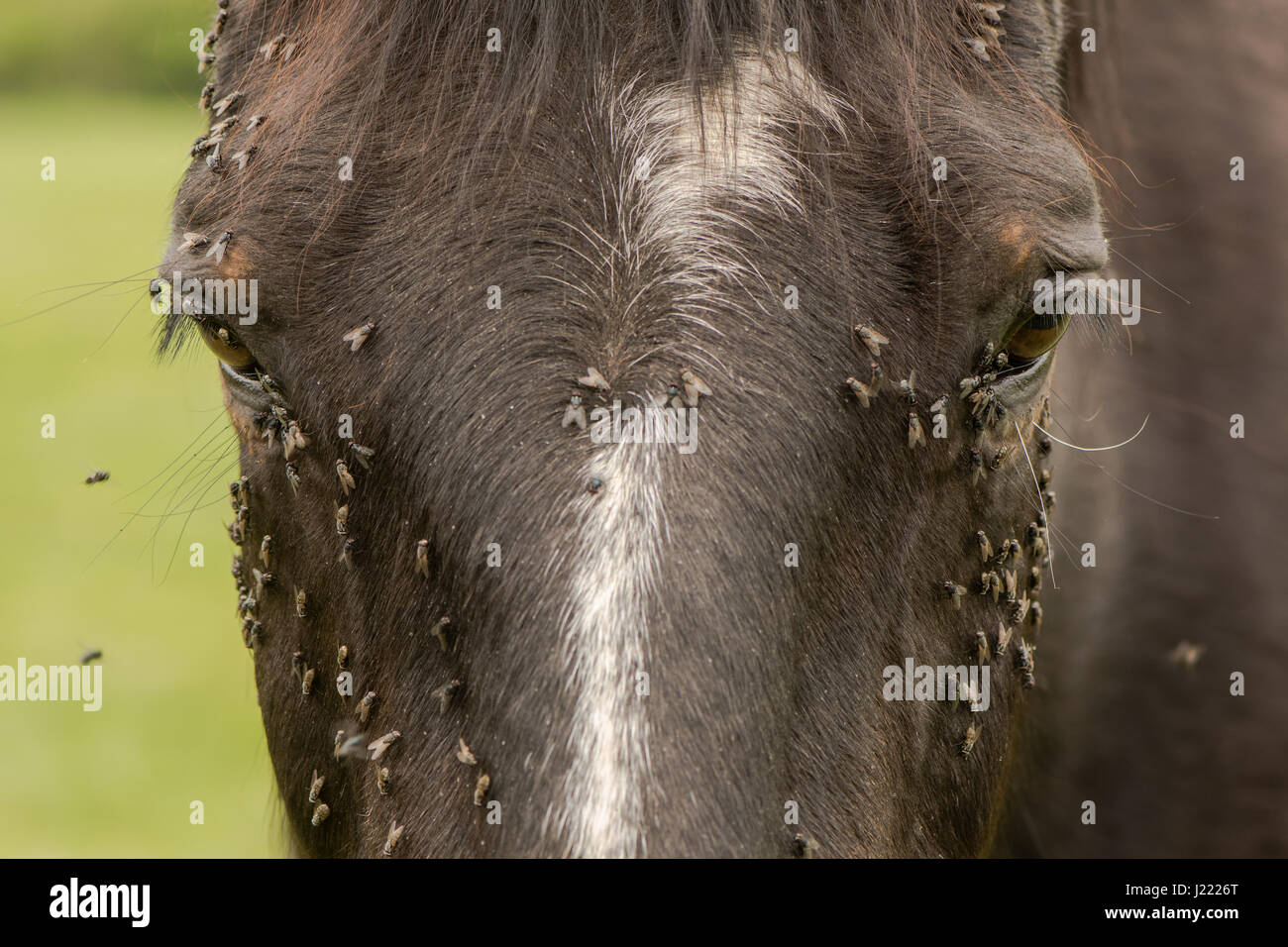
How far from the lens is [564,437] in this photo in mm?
2057

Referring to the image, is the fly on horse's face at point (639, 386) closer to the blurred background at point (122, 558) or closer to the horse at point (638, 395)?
the horse at point (638, 395)

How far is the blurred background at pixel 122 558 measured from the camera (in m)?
8.21

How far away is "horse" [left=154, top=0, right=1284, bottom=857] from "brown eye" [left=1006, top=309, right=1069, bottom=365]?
0.01 metres

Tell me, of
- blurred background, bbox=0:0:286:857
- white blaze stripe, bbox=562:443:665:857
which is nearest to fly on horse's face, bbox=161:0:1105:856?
white blaze stripe, bbox=562:443:665:857

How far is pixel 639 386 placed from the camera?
2.07 meters

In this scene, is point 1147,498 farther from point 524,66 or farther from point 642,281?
point 524,66

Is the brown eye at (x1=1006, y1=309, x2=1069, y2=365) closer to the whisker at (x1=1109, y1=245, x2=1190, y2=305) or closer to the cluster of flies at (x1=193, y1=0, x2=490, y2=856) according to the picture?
the whisker at (x1=1109, y1=245, x2=1190, y2=305)

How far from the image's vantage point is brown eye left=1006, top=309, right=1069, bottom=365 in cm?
254

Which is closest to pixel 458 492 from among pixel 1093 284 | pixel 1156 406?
pixel 1093 284

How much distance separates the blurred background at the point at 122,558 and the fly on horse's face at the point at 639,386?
1.83ft

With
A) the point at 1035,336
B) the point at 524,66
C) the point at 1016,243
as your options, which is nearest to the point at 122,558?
the point at 524,66

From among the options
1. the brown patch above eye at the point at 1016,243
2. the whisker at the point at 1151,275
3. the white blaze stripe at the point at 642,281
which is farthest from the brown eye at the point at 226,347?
the whisker at the point at 1151,275

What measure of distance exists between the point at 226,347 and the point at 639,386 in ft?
3.34
